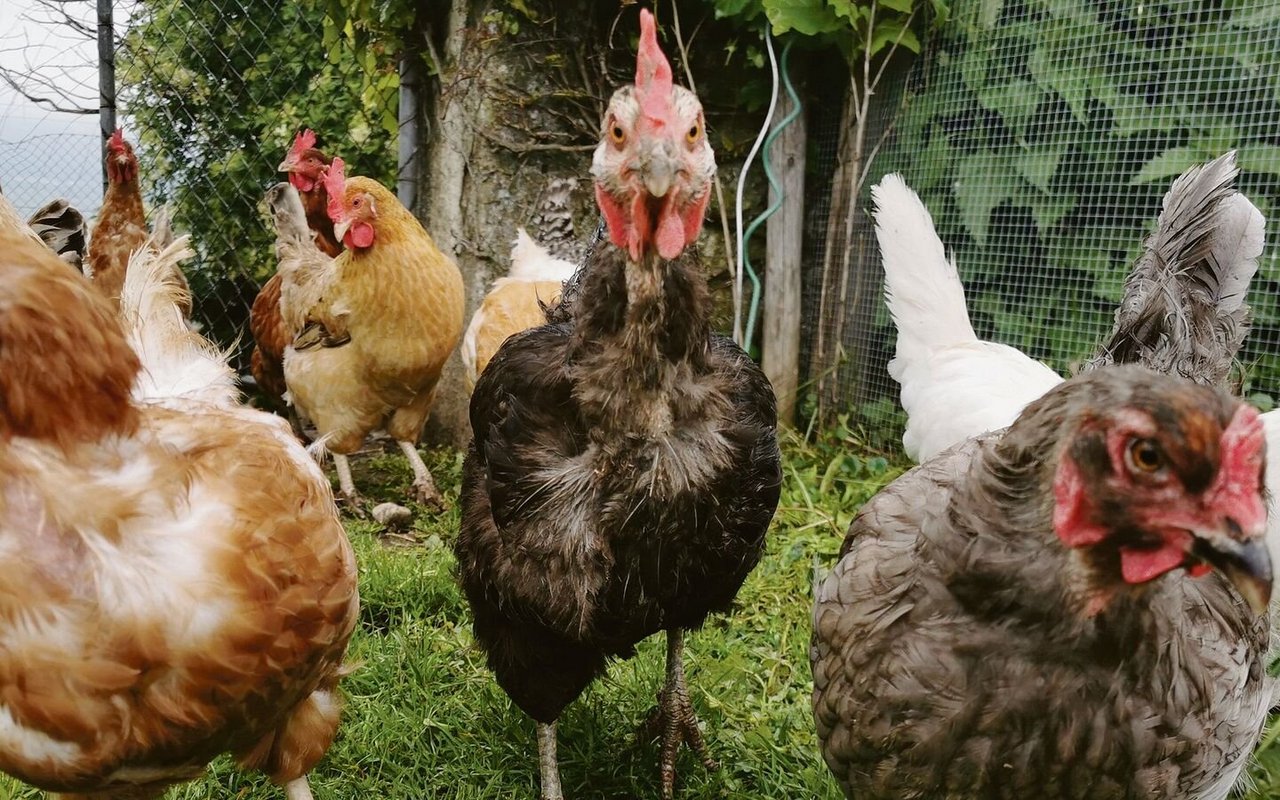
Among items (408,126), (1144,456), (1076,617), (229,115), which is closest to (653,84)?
(1144,456)

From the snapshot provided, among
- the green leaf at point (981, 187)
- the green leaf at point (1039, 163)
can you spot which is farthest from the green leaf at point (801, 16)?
the green leaf at point (1039, 163)

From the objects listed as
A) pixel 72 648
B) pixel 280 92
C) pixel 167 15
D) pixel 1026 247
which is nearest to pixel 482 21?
pixel 280 92

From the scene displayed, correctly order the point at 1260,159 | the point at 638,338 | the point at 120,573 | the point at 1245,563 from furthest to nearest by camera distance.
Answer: the point at 1260,159
the point at 638,338
the point at 120,573
the point at 1245,563

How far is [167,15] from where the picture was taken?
183 inches

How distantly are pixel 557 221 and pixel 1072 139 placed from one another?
89.2 inches

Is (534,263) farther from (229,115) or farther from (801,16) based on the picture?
(229,115)

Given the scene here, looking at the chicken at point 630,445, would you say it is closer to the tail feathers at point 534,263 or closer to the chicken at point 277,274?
the tail feathers at point 534,263

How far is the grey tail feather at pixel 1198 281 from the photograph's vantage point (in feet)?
5.59

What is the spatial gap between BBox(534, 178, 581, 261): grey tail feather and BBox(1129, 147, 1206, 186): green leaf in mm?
2411

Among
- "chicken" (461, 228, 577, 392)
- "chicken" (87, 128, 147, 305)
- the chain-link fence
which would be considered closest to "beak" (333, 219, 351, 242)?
"chicken" (461, 228, 577, 392)

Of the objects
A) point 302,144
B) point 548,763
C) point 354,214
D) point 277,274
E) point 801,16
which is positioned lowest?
point 548,763

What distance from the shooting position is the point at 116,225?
377 centimetres

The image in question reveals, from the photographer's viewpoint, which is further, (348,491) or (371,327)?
(348,491)

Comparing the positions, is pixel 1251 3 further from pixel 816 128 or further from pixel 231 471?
pixel 231 471
